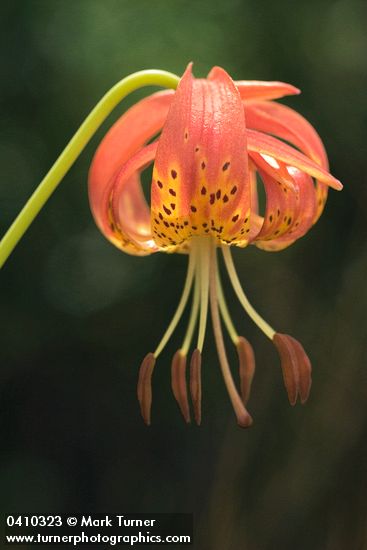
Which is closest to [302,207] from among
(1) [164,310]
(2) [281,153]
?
(2) [281,153]

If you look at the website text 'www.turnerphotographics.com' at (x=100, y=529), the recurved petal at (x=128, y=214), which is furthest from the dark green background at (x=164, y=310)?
the recurved petal at (x=128, y=214)

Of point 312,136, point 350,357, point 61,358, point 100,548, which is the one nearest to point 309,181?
point 312,136

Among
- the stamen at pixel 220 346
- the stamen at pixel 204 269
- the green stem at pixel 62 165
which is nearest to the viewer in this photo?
the green stem at pixel 62 165

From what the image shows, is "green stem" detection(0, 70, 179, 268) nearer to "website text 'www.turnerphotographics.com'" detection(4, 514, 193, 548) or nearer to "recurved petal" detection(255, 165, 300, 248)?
"recurved petal" detection(255, 165, 300, 248)

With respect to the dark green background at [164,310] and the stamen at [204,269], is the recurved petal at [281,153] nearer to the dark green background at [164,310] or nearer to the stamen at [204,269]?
the stamen at [204,269]

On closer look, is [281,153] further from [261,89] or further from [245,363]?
[245,363]

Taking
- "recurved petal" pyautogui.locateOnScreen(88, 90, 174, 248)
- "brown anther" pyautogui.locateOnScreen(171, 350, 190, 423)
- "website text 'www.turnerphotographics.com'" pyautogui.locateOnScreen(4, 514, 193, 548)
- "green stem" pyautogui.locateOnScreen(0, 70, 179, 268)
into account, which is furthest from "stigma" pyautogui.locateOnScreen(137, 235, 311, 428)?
"website text 'www.turnerphotographics.com'" pyautogui.locateOnScreen(4, 514, 193, 548)

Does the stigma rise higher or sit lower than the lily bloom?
lower

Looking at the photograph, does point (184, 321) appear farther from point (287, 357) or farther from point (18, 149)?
point (287, 357)

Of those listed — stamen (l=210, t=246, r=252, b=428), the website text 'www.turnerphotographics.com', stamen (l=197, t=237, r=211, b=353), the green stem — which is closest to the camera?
the green stem
